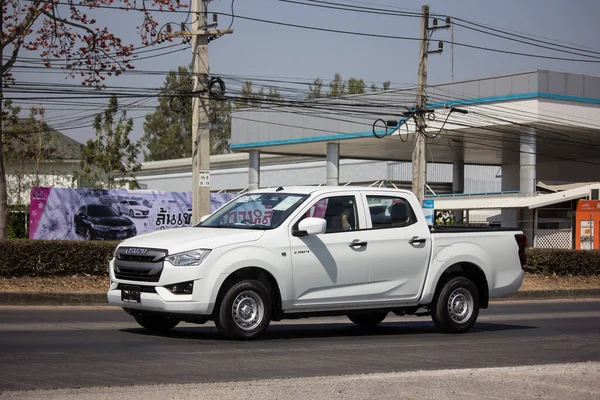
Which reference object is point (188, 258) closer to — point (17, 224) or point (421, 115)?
point (421, 115)

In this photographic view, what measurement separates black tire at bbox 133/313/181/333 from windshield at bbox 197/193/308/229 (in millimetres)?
1314

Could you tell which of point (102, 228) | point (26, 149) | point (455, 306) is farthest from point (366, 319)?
point (26, 149)

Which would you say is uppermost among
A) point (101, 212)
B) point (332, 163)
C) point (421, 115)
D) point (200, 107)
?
point (421, 115)

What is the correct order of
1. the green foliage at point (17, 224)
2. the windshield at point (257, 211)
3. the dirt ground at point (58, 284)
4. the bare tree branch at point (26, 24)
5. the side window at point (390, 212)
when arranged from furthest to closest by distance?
1. the green foliage at point (17, 224)
2. the bare tree branch at point (26, 24)
3. the dirt ground at point (58, 284)
4. the side window at point (390, 212)
5. the windshield at point (257, 211)

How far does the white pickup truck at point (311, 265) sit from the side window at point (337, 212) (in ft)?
0.05

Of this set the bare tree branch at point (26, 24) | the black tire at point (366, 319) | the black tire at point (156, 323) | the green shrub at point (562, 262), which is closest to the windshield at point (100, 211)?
the bare tree branch at point (26, 24)

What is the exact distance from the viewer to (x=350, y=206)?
40.4ft

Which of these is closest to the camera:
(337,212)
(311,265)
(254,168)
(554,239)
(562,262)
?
(311,265)

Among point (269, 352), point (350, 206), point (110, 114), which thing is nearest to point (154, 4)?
point (350, 206)

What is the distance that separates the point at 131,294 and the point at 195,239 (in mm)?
1003

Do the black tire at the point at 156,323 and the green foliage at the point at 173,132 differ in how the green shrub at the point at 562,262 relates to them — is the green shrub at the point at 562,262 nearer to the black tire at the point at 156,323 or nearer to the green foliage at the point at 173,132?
the black tire at the point at 156,323

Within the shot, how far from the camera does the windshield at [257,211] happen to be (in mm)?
11703

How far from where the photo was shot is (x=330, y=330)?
13398 mm

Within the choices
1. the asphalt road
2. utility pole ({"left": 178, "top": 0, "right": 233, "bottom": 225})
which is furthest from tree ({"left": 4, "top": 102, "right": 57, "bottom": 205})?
the asphalt road
